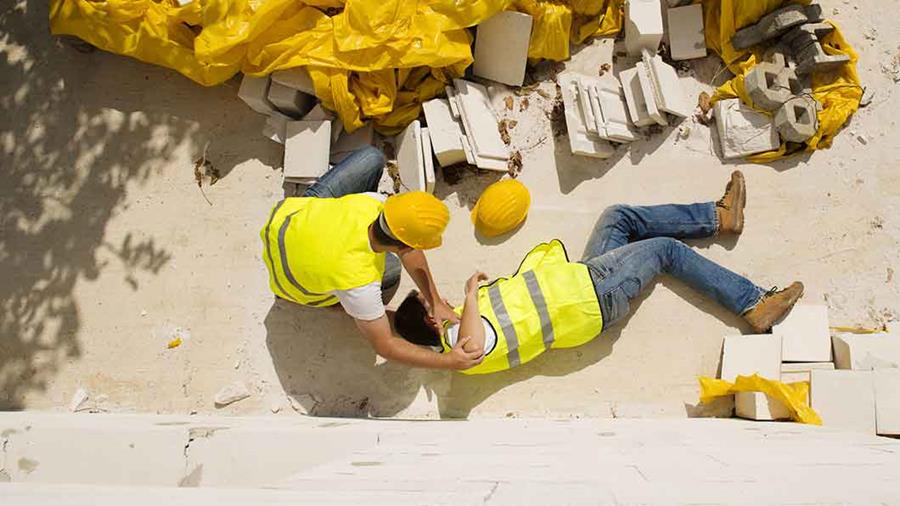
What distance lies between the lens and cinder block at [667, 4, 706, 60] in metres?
4.10

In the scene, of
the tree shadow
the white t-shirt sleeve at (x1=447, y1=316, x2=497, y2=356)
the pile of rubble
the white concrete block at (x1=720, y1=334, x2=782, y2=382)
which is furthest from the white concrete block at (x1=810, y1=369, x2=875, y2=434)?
the tree shadow

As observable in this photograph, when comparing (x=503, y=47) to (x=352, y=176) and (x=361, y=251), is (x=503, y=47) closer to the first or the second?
(x=352, y=176)

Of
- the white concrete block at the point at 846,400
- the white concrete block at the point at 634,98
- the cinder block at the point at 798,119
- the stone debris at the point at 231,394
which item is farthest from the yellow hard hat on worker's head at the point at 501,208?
the white concrete block at the point at 846,400

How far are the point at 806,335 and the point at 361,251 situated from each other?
2.33m

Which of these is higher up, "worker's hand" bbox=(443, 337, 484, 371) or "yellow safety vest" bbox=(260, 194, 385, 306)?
"yellow safety vest" bbox=(260, 194, 385, 306)

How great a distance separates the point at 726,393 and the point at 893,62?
2178mm

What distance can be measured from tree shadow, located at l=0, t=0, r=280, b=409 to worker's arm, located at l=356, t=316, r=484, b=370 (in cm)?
142

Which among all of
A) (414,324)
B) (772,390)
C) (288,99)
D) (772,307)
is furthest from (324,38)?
(772,390)

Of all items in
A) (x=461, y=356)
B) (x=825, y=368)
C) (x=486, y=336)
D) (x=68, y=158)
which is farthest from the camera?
(x=68, y=158)

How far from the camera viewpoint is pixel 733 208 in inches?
152

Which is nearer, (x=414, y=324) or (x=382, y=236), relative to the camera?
(x=382, y=236)

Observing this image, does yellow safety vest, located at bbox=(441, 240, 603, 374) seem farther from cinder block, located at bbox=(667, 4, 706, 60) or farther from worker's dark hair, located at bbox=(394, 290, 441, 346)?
cinder block, located at bbox=(667, 4, 706, 60)

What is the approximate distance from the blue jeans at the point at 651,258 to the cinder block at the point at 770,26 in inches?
38.1

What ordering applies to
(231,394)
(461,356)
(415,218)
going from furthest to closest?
(231,394) < (461,356) < (415,218)
